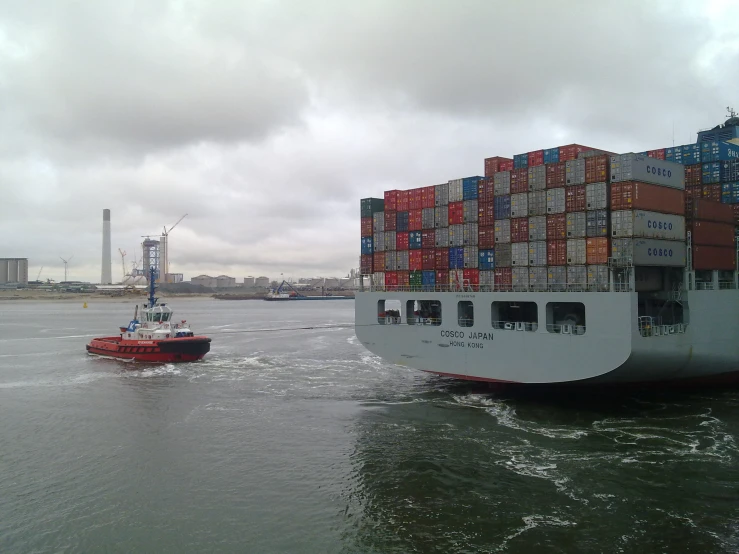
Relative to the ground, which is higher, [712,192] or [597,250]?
[712,192]

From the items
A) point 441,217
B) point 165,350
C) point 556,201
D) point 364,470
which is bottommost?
point 364,470

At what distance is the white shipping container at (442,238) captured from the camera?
1228 inches

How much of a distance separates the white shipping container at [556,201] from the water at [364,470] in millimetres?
9949

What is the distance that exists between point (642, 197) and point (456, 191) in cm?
1031

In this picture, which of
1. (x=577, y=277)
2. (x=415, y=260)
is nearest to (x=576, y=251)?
(x=577, y=277)

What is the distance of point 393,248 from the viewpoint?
33812 millimetres

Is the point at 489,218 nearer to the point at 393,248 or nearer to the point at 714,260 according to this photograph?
the point at 393,248

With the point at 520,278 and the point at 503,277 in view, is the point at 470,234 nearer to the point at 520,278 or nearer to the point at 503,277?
the point at 503,277

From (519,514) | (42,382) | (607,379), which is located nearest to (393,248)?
(607,379)

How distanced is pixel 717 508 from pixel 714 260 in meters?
17.7

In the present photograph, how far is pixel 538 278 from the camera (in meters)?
26.7

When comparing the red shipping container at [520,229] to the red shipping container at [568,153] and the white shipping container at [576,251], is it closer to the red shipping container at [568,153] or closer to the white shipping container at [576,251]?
the white shipping container at [576,251]

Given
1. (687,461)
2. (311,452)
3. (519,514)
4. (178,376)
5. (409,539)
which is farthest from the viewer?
(178,376)

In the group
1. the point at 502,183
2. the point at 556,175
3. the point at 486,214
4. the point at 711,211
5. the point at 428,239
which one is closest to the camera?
the point at 556,175
